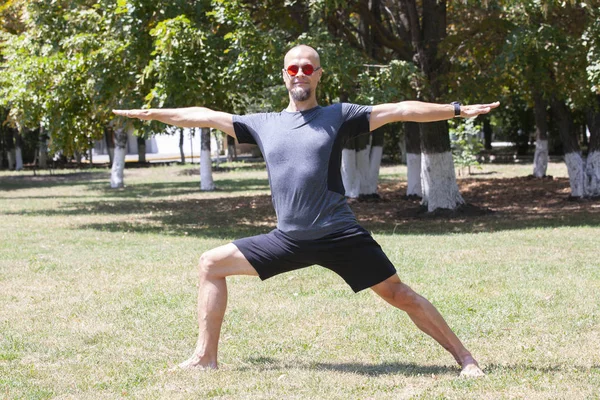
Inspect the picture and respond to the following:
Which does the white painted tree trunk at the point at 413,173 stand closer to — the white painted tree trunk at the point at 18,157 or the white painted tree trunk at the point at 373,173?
the white painted tree trunk at the point at 373,173

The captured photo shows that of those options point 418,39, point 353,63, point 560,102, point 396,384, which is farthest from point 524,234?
point 396,384

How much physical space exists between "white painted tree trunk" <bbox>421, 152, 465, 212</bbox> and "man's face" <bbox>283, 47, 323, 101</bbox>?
12.5m

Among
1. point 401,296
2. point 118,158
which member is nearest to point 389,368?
point 401,296

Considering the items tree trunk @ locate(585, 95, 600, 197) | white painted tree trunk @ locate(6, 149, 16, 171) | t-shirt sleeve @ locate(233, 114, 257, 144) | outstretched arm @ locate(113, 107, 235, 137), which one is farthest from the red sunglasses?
white painted tree trunk @ locate(6, 149, 16, 171)

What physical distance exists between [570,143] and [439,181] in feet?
13.1

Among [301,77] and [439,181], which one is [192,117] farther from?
[439,181]

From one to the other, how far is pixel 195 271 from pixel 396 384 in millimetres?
5453

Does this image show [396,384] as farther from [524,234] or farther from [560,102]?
[560,102]

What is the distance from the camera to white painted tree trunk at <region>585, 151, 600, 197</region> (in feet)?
65.1

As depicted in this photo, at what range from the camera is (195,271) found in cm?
1060

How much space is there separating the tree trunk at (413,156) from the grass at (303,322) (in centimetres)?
698

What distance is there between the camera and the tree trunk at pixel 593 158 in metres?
19.6

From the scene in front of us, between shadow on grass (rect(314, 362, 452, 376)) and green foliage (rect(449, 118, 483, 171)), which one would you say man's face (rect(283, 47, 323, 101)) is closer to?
shadow on grass (rect(314, 362, 452, 376))

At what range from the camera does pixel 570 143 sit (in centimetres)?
2000
